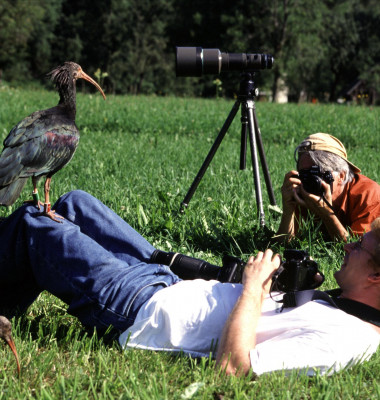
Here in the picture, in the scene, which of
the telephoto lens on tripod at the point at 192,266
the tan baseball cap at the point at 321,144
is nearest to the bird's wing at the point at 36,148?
Answer: the telephoto lens on tripod at the point at 192,266

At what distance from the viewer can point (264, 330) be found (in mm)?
2504

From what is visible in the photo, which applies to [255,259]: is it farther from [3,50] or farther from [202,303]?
[3,50]

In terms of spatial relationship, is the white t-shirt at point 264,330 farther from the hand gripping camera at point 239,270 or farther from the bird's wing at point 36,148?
the bird's wing at point 36,148

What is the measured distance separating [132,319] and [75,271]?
0.36 meters

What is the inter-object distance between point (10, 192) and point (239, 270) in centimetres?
181

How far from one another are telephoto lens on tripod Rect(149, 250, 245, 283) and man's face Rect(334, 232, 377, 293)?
1.85 ft

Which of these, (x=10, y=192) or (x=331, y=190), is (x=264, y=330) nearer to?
(x=331, y=190)

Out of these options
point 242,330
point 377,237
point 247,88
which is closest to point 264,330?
point 242,330

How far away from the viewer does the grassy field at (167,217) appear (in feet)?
7.70

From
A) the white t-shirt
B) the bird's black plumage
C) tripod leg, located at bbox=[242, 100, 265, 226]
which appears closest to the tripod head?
tripod leg, located at bbox=[242, 100, 265, 226]

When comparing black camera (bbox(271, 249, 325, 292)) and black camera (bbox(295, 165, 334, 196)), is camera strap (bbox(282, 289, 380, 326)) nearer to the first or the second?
black camera (bbox(271, 249, 325, 292))

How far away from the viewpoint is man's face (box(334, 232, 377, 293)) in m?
2.51

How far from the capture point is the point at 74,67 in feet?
14.6

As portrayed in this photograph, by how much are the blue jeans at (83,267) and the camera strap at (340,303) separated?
0.63 m
